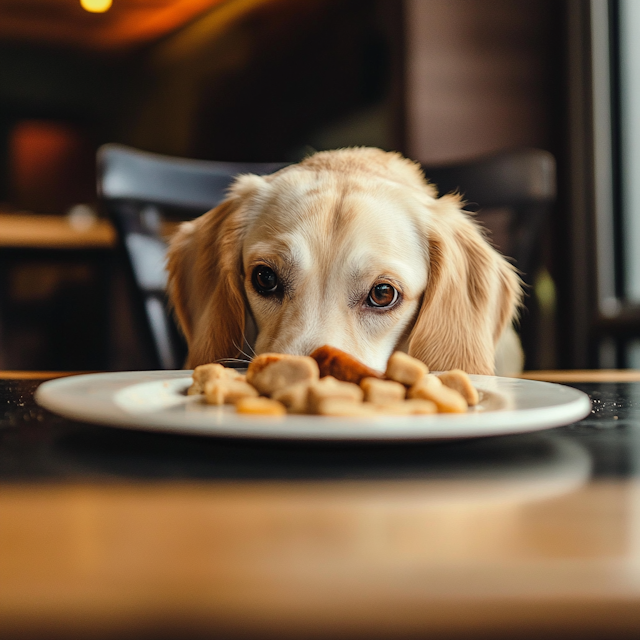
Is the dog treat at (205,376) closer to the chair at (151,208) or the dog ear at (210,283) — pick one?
the dog ear at (210,283)

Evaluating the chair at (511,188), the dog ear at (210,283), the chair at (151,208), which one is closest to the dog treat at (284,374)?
the dog ear at (210,283)

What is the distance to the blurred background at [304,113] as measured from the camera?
3166mm

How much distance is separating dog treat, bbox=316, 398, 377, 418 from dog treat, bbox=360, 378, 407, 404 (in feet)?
0.11

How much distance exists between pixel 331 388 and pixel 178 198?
5.11 ft

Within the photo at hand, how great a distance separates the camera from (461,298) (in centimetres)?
135

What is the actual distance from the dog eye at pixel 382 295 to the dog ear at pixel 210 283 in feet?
0.94

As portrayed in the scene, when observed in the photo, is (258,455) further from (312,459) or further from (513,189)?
(513,189)

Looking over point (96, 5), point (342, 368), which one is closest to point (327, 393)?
point (342, 368)

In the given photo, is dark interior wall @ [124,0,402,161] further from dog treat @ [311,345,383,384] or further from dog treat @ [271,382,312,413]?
dog treat @ [271,382,312,413]

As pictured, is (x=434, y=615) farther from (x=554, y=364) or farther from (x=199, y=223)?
(x=554, y=364)

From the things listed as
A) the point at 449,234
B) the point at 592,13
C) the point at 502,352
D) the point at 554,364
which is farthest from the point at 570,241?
the point at 449,234

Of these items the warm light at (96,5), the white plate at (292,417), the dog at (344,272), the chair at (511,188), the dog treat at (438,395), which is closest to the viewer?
the white plate at (292,417)

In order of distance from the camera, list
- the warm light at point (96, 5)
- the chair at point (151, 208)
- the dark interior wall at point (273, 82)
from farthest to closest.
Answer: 1. the warm light at point (96, 5)
2. the dark interior wall at point (273, 82)
3. the chair at point (151, 208)

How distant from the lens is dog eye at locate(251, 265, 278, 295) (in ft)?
4.05
